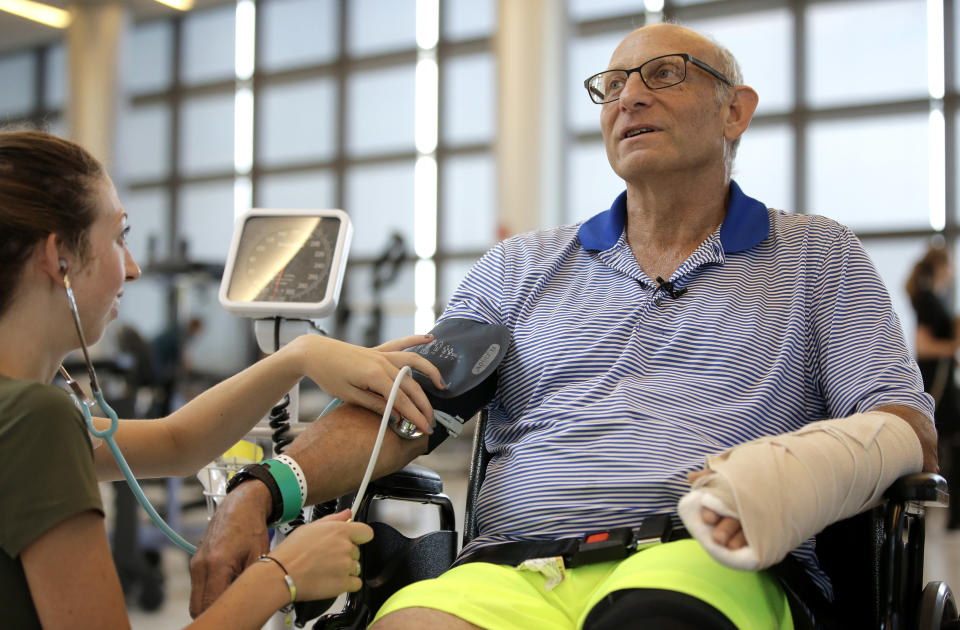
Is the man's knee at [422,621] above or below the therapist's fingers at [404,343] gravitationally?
below

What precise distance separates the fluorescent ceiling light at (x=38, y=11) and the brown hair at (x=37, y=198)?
30.5 ft

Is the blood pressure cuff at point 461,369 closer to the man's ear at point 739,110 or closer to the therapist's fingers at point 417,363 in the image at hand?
the therapist's fingers at point 417,363

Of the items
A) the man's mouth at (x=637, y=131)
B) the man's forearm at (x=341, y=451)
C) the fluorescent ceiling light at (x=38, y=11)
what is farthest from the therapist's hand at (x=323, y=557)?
the fluorescent ceiling light at (x=38, y=11)

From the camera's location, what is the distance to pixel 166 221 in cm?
948

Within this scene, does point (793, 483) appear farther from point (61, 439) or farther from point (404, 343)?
point (61, 439)

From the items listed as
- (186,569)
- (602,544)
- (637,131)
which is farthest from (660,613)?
(186,569)

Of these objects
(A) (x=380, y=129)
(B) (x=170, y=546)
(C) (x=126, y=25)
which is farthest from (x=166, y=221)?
(B) (x=170, y=546)

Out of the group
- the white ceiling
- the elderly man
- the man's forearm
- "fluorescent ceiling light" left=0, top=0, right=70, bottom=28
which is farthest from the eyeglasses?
"fluorescent ceiling light" left=0, top=0, right=70, bottom=28

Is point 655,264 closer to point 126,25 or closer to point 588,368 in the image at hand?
point 588,368

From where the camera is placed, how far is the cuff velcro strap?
1263mm

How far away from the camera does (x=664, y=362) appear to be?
4.83 ft

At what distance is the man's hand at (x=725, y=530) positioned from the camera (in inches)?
38.4

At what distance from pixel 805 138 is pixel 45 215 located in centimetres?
641

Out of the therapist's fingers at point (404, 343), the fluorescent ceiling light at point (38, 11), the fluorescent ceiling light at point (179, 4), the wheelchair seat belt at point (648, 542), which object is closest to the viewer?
the wheelchair seat belt at point (648, 542)
